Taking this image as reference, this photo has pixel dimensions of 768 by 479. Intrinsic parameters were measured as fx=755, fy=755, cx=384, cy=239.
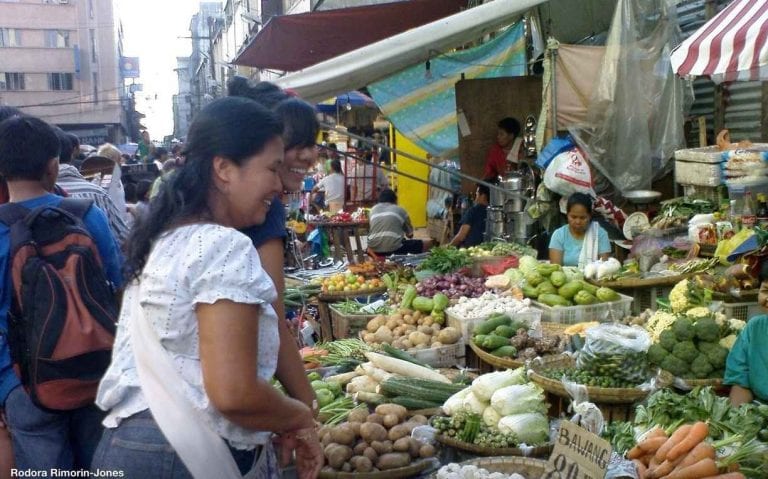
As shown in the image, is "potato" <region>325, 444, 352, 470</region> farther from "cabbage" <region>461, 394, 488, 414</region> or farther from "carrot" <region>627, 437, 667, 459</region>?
"carrot" <region>627, 437, 667, 459</region>

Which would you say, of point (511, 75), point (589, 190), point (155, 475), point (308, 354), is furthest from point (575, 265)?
point (155, 475)

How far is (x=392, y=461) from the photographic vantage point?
3451 mm

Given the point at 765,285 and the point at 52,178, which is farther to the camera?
the point at 765,285

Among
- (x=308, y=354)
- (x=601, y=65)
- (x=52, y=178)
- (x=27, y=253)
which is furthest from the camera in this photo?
(x=601, y=65)

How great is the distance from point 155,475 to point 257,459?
0.94 ft

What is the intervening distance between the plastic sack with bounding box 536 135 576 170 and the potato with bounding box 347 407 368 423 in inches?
168

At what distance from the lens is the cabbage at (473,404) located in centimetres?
404

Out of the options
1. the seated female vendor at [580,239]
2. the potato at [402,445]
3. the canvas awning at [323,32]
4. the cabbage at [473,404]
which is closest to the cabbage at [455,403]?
the cabbage at [473,404]

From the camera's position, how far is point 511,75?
9.59 metres

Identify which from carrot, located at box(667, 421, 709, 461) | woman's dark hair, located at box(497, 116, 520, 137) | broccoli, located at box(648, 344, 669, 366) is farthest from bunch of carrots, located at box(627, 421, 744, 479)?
woman's dark hair, located at box(497, 116, 520, 137)

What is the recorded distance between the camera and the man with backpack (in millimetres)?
2850

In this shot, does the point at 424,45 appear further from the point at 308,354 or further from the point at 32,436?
the point at 32,436

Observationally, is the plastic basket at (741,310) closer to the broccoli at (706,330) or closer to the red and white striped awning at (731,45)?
the broccoli at (706,330)

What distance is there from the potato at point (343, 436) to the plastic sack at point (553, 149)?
4.57 m
